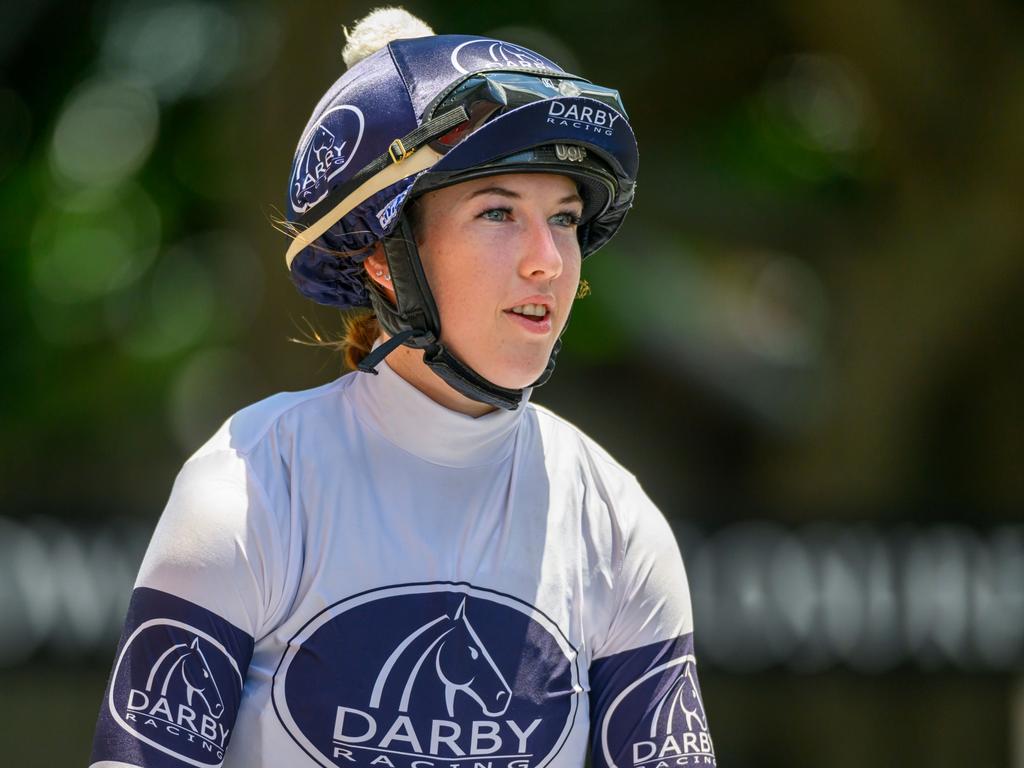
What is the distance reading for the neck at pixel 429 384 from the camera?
250cm

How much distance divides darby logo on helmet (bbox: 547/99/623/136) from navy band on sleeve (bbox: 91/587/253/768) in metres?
0.95

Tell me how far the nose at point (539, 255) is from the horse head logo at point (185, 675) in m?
0.78

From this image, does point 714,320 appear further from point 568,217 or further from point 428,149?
point 428,149

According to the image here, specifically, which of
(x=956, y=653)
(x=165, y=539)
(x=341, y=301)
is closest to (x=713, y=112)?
(x=956, y=653)

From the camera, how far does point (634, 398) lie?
1048cm

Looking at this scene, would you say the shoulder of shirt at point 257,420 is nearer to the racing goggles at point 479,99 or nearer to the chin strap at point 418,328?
the chin strap at point 418,328

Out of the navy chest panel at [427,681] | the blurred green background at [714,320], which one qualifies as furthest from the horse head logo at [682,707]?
the blurred green background at [714,320]

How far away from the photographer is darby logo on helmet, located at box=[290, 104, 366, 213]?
2.40 meters

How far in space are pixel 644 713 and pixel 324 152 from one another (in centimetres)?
109

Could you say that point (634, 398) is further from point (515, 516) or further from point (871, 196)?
point (515, 516)

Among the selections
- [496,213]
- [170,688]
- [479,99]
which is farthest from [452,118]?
[170,688]

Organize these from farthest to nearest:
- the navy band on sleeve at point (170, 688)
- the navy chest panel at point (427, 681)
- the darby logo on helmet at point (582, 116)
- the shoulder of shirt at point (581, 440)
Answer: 1. the shoulder of shirt at point (581, 440)
2. the darby logo on helmet at point (582, 116)
3. the navy chest panel at point (427, 681)
4. the navy band on sleeve at point (170, 688)

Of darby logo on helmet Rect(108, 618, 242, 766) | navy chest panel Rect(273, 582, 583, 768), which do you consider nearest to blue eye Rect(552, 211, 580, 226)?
navy chest panel Rect(273, 582, 583, 768)

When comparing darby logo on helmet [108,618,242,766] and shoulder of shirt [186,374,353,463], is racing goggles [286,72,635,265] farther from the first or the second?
darby logo on helmet [108,618,242,766]
